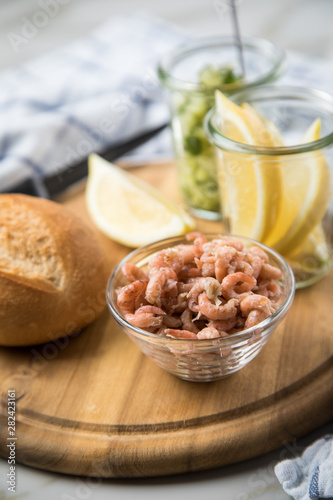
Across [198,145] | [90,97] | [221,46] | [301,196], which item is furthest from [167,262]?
[90,97]

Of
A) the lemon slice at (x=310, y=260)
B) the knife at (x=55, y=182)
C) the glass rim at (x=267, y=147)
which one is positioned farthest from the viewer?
the knife at (x=55, y=182)

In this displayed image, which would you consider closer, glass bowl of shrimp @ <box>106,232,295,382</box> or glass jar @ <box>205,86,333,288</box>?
glass bowl of shrimp @ <box>106,232,295,382</box>

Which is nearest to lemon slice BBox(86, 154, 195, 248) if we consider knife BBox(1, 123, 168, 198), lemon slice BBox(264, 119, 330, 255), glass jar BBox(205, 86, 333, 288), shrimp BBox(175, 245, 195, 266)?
knife BBox(1, 123, 168, 198)

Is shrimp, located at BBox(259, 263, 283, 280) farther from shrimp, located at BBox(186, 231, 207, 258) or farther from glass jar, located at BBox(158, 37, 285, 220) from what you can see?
glass jar, located at BBox(158, 37, 285, 220)

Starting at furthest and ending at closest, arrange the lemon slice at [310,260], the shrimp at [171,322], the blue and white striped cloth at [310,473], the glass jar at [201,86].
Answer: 1. the glass jar at [201,86]
2. the lemon slice at [310,260]
3. the shrimp at [171,322]
4. the blue and white striped cloth at [310,473]

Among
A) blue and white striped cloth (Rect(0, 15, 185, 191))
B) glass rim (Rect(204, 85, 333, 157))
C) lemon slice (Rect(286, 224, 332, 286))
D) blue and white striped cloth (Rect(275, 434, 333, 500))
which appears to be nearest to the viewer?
blue and white striped cloth (Rect(275, 434, 333, 500))

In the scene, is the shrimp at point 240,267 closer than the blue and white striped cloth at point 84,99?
Yes

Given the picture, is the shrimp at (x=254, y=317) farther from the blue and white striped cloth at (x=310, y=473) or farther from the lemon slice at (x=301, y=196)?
the lemon slice at (x=301, y=196)

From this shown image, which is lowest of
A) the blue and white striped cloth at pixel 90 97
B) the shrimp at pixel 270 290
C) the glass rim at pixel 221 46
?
the blue and white striped cloth at pixel 90 97

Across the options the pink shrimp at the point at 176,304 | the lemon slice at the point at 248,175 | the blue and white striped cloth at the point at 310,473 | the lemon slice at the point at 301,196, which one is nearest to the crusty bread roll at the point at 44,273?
the pink shrimp at the point at 176,304
